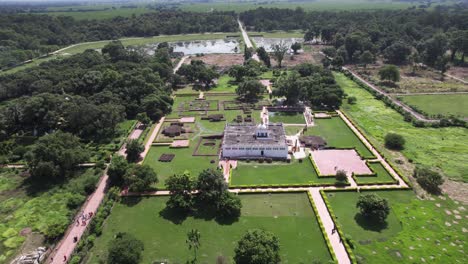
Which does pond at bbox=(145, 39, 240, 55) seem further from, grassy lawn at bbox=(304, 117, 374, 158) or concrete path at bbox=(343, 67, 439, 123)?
grassy lawn at bbox=(304, 117, 374, 158)

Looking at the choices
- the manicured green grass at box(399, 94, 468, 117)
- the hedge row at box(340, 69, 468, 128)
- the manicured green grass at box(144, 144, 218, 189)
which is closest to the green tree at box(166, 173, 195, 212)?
the manicured green grass at box(144, 144, 218, 189)

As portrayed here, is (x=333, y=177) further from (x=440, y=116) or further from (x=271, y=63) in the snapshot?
(x=271, y=63)

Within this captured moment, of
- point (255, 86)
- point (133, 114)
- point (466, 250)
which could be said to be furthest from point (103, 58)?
point (466, 250)

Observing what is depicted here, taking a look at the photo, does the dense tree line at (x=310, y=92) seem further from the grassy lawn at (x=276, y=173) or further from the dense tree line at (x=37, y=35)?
the dense tree line at (x=37, y=35)

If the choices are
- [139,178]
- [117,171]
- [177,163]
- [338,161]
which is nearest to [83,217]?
[117,171]

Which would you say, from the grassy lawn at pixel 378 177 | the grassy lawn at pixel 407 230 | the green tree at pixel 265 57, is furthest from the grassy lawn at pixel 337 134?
the green tree at pixel 265 57
